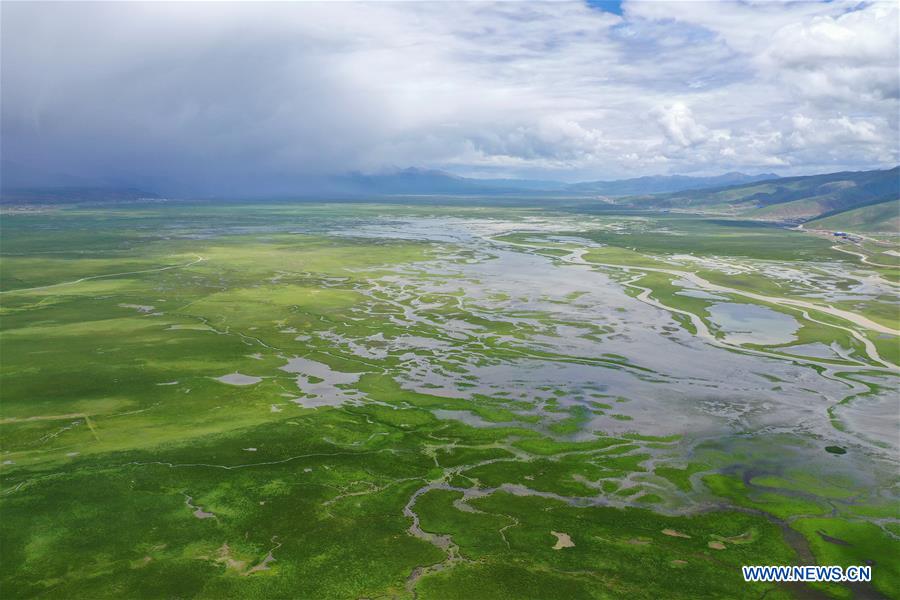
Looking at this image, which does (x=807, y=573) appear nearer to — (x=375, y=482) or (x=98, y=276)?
(x=375, y=482)

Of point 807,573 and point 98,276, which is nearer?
point 807,573

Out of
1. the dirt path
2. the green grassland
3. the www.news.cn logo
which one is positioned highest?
the dirt path

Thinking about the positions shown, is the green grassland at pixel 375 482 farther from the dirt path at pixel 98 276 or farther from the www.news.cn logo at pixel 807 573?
the dirt path at pixel 98 276

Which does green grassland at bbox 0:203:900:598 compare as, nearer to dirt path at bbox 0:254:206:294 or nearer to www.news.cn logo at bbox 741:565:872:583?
www.news.cn logo at bbox 741:565:872:583

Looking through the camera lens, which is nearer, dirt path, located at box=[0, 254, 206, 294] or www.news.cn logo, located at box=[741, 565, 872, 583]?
www.news.cn logo, located at box=[741, 565, 872, 583]

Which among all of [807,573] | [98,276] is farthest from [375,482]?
[98,276]

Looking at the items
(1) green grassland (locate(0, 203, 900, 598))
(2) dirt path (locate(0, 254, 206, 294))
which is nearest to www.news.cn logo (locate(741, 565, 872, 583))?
(1) green grassland (locate(0, 203, 900, 598))

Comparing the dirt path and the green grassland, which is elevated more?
the dirt path

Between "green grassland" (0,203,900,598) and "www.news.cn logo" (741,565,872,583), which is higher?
"green grassland" (0,203,900,598)

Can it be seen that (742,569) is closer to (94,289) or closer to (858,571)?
(858,571)
